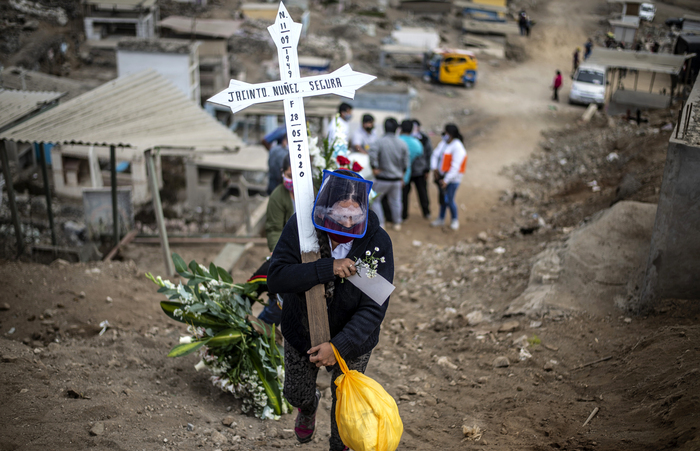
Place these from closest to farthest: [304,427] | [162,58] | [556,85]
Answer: [304,427], [162,58], [556,85]

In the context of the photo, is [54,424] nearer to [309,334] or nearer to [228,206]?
[309,334]

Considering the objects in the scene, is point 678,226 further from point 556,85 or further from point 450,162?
point 556,85

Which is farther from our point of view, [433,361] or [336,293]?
[433,361]

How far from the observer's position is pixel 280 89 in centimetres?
323

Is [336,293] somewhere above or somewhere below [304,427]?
above

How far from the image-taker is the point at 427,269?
776 centimetres

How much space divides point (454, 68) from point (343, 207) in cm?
2302

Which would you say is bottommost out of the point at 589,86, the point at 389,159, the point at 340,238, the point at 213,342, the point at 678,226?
the point at 589,86

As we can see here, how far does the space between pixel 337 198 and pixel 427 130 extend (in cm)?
1702

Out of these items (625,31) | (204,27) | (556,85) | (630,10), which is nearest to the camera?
(556,85)

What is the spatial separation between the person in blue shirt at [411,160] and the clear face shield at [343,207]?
6.15 m

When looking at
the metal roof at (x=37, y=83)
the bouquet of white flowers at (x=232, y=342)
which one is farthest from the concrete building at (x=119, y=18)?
the bouquet of white flowers at (x=232, y=342)

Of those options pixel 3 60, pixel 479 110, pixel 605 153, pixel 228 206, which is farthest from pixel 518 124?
pixel 3 60

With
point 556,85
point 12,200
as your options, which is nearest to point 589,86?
point 556,85
